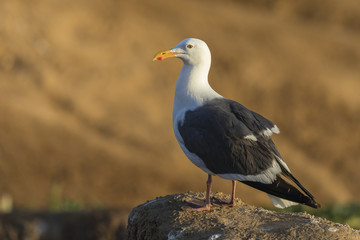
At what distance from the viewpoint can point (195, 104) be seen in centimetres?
625

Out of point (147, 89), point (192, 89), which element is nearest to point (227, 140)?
point (192, 89)

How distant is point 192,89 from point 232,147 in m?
0.77

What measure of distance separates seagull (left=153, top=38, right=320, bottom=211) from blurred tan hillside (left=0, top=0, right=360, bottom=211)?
1487 centimetres

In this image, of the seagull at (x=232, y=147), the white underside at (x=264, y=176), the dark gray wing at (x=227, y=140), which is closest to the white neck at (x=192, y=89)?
the seagull at (x=232, y=147)

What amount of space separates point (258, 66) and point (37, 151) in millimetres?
9693

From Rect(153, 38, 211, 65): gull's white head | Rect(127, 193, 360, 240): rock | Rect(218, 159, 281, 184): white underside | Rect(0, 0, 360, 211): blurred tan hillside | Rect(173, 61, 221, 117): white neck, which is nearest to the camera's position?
Rect(127, 193, 360, 240): rock

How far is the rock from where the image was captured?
5.28m

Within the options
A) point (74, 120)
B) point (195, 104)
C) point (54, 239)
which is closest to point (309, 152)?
point (74, 120)

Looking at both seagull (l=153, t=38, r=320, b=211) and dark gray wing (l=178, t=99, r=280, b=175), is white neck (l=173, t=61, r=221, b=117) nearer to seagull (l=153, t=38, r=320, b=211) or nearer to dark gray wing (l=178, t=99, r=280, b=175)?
seagull (l=153, t=38, r=320, b=211)

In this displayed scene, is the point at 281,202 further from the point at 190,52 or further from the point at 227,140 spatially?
the point at 190,52

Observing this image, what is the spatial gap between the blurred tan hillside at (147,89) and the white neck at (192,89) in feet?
48.1

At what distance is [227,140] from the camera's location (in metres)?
5.94

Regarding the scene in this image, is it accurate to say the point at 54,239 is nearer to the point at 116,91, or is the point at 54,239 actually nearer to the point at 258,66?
the point at 116,91

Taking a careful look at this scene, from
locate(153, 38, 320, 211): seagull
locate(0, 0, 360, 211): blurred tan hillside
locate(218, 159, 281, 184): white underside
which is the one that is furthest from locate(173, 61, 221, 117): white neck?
locate(0, 0, 360, 211): blurred tan hillside
